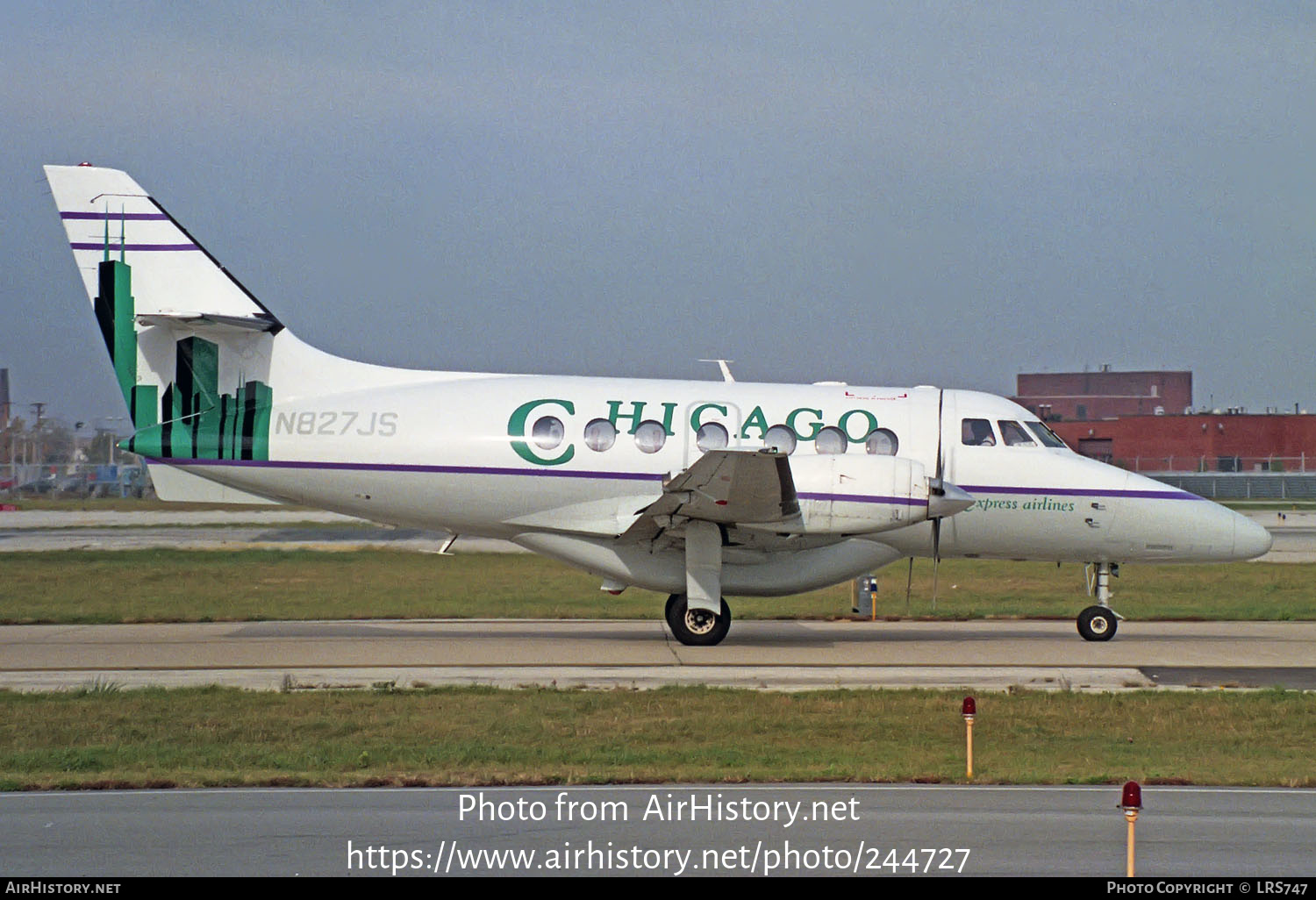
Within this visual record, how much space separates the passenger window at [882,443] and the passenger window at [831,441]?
1.08 feet

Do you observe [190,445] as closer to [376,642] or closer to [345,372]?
[345,372]

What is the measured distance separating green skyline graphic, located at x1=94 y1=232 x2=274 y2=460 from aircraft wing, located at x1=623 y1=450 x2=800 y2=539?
575 cm

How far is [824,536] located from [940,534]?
2.29 metres

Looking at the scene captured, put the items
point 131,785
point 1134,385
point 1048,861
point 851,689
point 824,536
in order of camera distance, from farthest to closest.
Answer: point 1134,385, point 824,536, point 851,689, point 131,785, point 1048,861

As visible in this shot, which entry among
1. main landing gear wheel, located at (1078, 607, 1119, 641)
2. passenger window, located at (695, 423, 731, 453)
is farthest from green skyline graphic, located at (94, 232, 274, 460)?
main landing gear wheel, located at (1078, 607, 1119, 641)

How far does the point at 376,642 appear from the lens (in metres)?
19.4

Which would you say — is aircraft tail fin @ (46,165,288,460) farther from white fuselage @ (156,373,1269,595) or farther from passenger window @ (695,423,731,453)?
passenger window @ (695,423,731,453)

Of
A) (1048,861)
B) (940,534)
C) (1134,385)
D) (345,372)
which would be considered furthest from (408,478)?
(1134,385)

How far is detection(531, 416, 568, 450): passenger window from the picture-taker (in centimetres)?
1902

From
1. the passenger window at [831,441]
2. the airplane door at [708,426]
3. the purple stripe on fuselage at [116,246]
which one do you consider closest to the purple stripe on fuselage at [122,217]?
the purple stripe on fuselage at [116,246]

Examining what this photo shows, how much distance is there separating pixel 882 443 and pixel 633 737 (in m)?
8.11

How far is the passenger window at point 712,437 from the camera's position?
1898 centimetres

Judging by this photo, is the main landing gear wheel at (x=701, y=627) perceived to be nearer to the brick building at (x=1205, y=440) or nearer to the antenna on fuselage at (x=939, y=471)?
the antenna on fuselage at (x=939, y=471)

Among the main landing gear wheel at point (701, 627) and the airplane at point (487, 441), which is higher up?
the airplane at point (487, 441)
